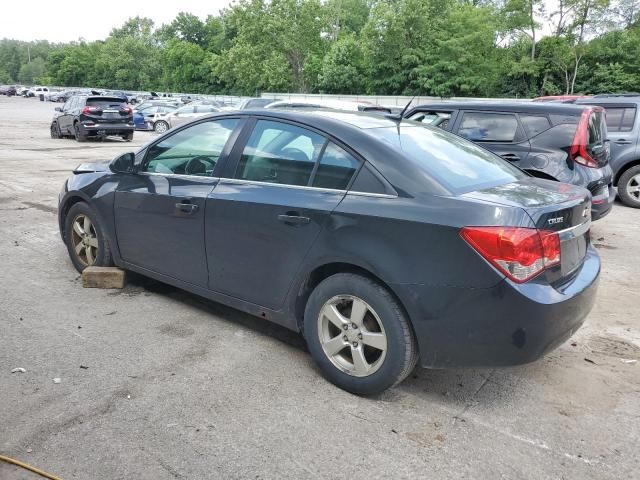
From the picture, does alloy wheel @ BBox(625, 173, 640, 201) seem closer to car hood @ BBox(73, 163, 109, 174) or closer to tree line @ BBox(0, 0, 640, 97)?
car hood @ BBox(73, 163, 109, 174)

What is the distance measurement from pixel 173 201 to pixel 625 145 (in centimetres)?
835

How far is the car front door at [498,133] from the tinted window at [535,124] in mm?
71

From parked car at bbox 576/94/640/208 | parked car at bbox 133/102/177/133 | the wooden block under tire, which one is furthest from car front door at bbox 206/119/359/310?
parked car at bbox 133/102/177/133

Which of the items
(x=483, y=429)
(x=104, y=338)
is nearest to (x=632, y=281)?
(x=483, y=429)

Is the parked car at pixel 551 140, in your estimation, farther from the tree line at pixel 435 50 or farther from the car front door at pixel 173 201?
the tree line at pixel 435 50

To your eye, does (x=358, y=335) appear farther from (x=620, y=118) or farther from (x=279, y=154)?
(x=620, y=118)

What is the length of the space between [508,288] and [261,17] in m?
55.3

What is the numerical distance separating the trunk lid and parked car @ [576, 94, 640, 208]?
706cm

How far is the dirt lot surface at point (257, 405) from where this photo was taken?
107 inches

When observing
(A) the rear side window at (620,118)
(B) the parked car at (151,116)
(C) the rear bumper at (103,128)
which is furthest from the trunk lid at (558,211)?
(B) the parked car at (151,116)

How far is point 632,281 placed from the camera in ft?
18.7

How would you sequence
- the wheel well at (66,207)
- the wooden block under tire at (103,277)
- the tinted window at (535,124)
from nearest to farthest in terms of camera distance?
1. the wooden block under tire at (103,277)
2. the wheel well at (66,207)
3. the tinted window at (535,124)

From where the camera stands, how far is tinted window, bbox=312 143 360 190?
134 inches

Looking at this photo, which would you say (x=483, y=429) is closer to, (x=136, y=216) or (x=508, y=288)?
(x=508, y=288)
